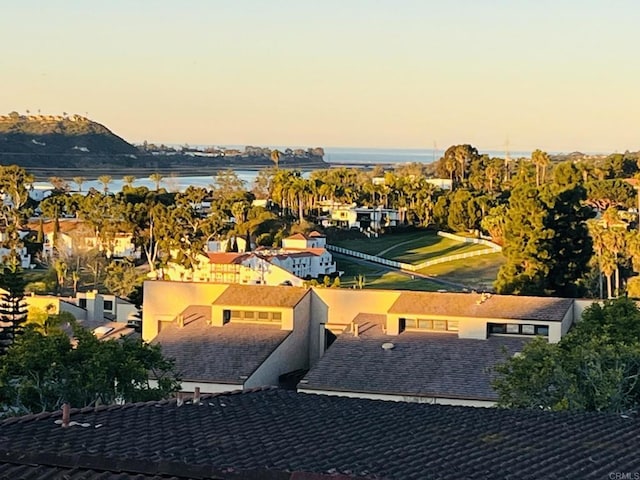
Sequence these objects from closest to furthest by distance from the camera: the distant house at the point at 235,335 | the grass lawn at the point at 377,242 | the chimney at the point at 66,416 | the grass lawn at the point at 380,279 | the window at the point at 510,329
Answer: the chimney at the point at 66,416, the distant house at the point at 235,335, the window at the point at 510,329, the grass lawn at the point at 380,279, the grass lawn at the point at 377,242

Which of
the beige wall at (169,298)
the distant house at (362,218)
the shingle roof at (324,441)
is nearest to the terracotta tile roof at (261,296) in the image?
the beige wall at (169,298)

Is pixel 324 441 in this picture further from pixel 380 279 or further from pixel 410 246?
pixel 410 246

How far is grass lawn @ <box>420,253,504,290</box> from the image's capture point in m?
61.0

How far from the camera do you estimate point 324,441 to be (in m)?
7.18

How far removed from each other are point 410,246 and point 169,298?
167 feet

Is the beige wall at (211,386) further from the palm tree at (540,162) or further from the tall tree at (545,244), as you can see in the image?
the palm tree at (540,162)

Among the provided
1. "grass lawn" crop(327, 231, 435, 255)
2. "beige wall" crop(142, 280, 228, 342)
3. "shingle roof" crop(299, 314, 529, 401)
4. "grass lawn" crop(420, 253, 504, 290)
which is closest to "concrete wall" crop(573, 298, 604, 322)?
"shingle roof" crop(299, 314, 529, 401)

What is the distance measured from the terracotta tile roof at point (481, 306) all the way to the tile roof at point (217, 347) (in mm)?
3330

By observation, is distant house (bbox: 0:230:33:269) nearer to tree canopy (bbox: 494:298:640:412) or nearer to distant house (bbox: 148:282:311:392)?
distant house (bbox: 148:282:311:392)

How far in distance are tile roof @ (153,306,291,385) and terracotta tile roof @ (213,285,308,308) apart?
0.59 metres

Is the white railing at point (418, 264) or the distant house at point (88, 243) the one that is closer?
the white railing at point (418, 264)

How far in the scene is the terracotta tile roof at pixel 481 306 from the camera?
1029 inches

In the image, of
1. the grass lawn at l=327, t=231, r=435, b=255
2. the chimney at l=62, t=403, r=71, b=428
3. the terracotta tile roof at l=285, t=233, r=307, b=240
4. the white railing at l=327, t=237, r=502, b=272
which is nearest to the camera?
the chimney at l=62, t=403, r=71, b=428

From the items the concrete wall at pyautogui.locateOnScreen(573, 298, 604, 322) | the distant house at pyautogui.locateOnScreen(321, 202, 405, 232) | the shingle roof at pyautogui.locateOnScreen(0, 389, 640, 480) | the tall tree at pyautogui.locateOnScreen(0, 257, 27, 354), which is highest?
the shingle roof at pyautogui.locateOnScreen(0, 389, 640, 480)
